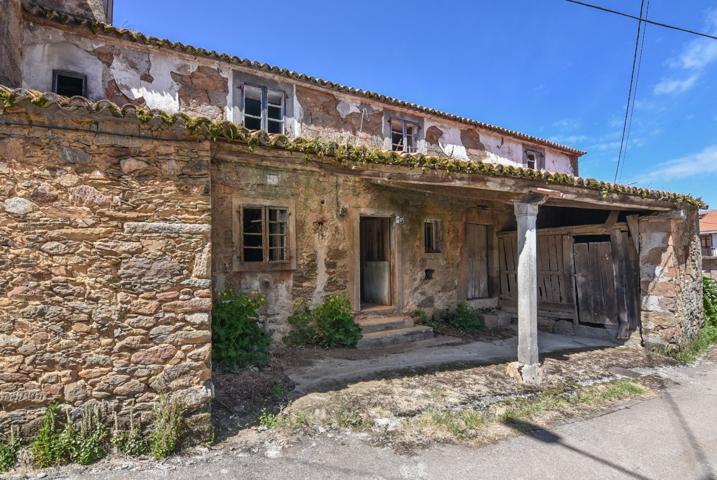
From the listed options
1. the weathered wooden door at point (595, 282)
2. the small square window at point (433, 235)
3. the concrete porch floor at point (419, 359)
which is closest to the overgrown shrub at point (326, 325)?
the concrete porch floor at point (419, 359)

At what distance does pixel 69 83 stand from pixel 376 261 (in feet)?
22.4

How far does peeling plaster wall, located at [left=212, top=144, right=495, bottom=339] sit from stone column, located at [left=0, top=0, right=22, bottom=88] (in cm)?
342

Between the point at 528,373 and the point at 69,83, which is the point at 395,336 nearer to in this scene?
the point at 528,373

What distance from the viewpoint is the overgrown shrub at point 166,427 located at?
136 inches

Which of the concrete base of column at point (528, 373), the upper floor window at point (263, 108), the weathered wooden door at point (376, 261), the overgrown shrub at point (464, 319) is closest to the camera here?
the concrete base of column at point (528, 373)

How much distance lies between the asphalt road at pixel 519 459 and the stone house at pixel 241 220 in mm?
659

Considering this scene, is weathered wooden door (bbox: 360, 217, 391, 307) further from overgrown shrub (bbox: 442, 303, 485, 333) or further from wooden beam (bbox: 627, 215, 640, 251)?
wooden beam (bbox: 627, 215, 640, 251)

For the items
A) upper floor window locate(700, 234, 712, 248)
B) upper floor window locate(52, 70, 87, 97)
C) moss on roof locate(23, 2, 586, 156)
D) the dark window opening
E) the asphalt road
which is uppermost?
moss on roof locate(23, 2, 586, 156)

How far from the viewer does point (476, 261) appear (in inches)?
382

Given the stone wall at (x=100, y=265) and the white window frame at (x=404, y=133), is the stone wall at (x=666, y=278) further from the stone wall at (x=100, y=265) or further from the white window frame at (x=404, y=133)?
the stone wall at (x=100, y=265)

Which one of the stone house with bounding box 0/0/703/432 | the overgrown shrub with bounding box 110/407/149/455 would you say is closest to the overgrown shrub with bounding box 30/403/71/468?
the stone house with bounding box 0/0/703/432

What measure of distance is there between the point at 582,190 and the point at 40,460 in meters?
7.35

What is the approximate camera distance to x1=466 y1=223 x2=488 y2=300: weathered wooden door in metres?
9.48

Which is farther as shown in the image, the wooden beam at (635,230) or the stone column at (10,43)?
the wooden beam at (635,230)
